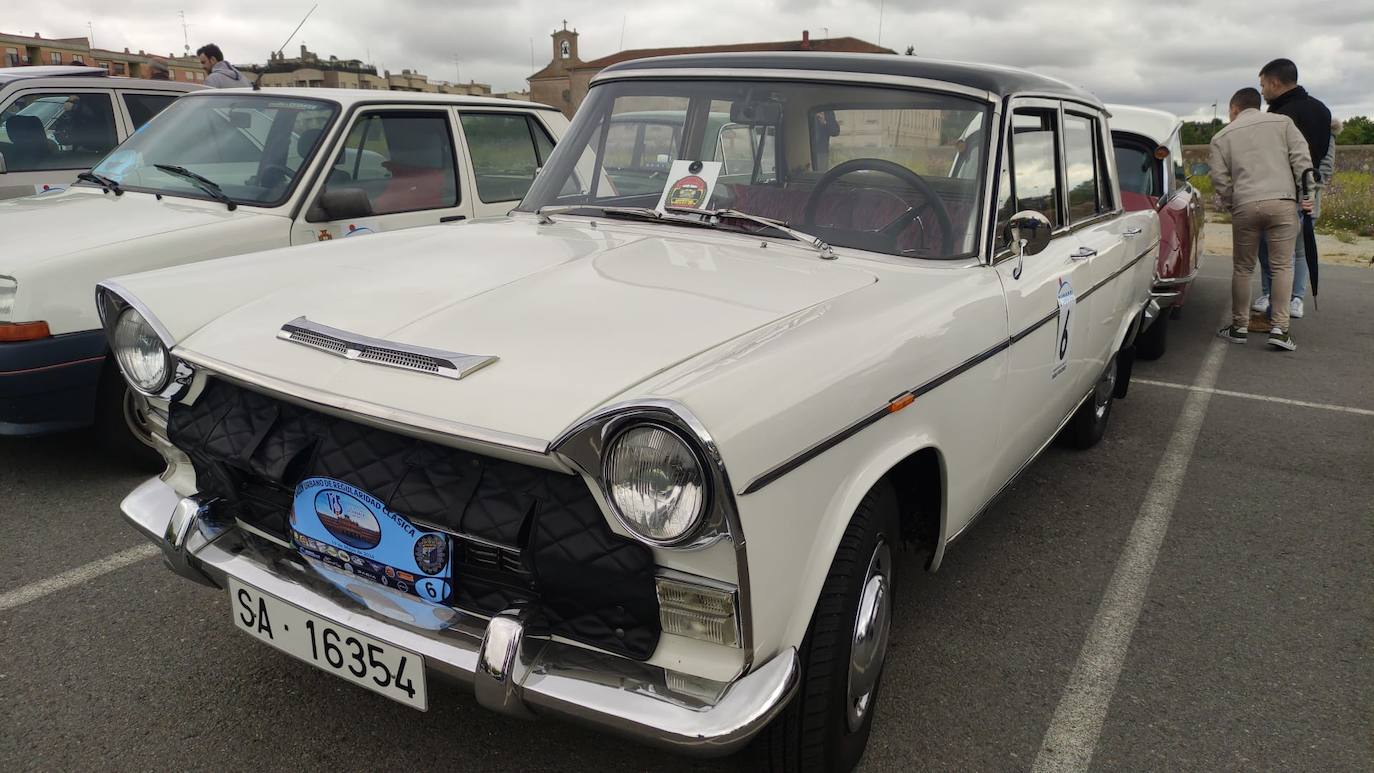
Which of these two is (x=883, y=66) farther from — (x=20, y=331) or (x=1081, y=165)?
(x=20, y=331)

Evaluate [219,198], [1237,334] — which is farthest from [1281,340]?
[219,198]

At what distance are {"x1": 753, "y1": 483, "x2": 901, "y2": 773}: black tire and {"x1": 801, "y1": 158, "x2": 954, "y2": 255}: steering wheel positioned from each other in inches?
38.2

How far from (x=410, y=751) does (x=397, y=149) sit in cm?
352

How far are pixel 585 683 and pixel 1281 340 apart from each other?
6.88 metres

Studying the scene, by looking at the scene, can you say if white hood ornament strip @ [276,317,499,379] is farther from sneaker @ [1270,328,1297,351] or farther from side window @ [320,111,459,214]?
sneaker @ [1270,328,1297,351]

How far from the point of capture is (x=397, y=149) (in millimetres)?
4992

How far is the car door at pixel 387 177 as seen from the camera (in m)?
4.45

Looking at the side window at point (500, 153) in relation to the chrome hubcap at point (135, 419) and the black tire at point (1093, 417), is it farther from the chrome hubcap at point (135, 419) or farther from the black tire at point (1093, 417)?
the black tire at point (1093, 417)

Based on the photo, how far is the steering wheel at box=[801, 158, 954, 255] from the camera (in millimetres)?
2814

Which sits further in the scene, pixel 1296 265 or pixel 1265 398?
pixel 1296 265

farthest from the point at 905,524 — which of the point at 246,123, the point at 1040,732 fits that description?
the point at 246,123

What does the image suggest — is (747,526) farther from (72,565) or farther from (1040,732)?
(72,565)

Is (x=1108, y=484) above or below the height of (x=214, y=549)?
below

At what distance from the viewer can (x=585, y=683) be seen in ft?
5.72
